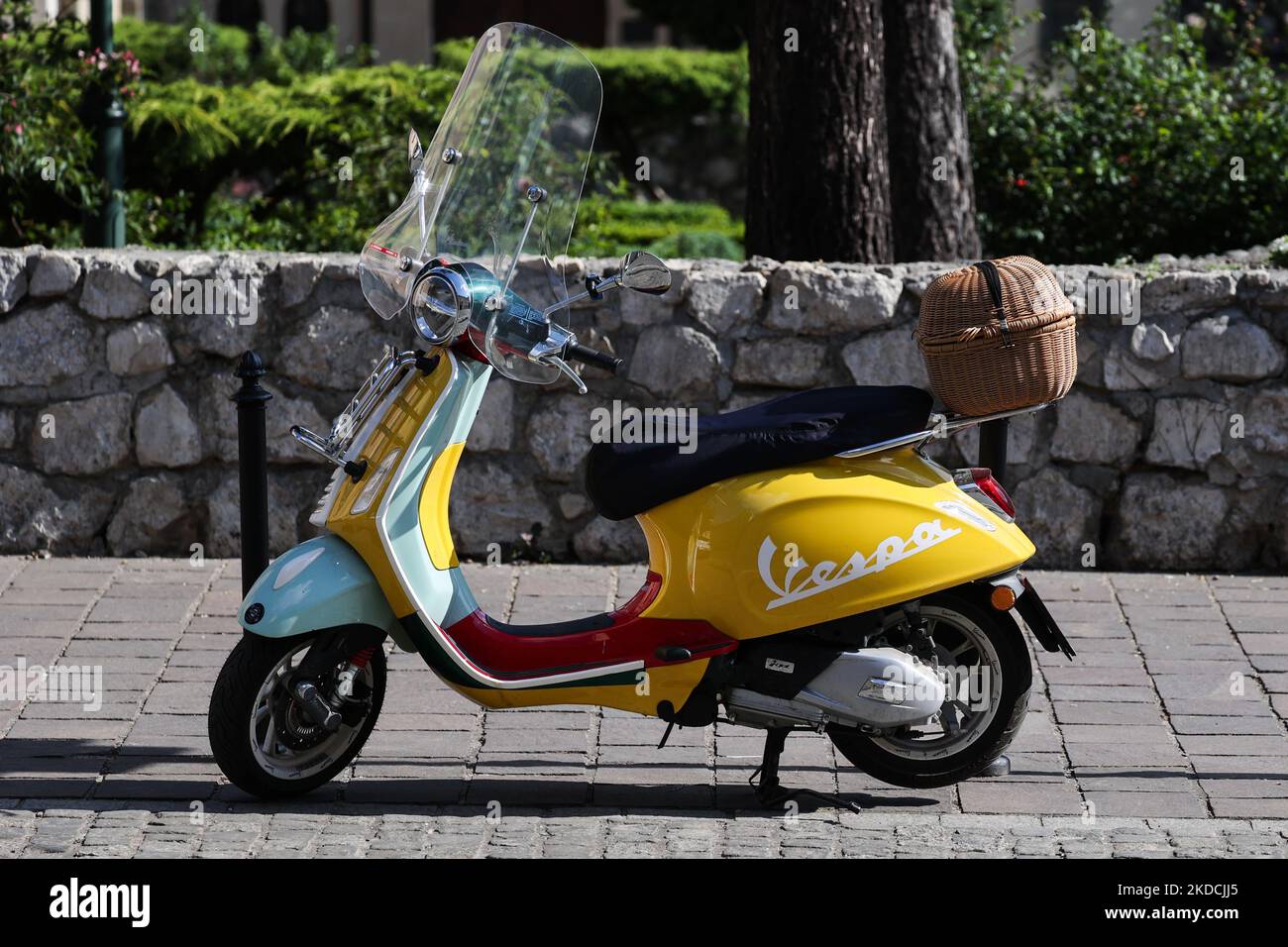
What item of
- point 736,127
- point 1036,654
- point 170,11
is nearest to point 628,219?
point 736,127

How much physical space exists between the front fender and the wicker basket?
139 centimetres

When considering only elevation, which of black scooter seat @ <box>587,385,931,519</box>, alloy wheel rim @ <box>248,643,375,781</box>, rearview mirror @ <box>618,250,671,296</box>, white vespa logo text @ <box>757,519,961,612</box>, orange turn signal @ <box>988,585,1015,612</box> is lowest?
alloy wheel rim @ <box>248,643,375,781</box>

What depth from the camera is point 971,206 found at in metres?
7.53

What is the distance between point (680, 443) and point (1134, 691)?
68.2 inches

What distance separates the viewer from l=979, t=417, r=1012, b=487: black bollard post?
470 cm

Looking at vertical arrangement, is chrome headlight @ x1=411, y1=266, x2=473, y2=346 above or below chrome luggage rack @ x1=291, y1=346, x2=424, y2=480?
above

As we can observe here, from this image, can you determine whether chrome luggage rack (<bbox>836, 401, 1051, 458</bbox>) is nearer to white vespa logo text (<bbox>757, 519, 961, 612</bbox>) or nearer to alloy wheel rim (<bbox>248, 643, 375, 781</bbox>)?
white vespa logo text (<bbox>757, 519, 961, 612</bbox>)

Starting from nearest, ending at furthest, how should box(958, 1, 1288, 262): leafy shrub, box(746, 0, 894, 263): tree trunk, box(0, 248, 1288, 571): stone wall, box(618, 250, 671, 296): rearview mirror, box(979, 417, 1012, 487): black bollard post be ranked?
box(618, 250, 671, 296): rearview mirror → box(979, 417, 1012, 487): black bollard post → box(0, 248, 1288, 571): stone wall → box(746, 0, 894, 263): tree trunk → box(958, 1, 1288, 262): leafy shrub

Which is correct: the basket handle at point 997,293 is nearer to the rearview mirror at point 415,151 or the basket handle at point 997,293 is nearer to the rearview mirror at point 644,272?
the rearview mirror at point 644,272

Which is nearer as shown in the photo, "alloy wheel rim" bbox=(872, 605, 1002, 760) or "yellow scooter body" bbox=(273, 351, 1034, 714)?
"yellow scooter body" bbox=(273, 351, 1034, 714)

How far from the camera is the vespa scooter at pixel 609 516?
393 centimetres

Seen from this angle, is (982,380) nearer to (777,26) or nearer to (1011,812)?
(1011,812)

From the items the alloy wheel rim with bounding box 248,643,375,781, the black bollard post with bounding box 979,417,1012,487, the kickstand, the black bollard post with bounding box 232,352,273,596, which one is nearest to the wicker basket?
the black bollard post with bounding box 979,417,1012,487

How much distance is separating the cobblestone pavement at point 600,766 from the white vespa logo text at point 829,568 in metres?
0.54
